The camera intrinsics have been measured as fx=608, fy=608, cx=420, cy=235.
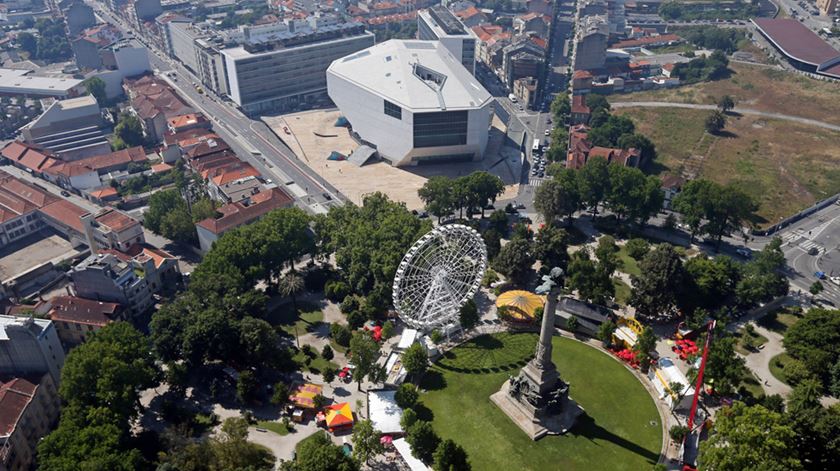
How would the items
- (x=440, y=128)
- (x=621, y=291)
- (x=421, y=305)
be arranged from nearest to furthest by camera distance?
1. (x=421, y=305)
2. (x=621, y=291)
3. (x=440, y=128)

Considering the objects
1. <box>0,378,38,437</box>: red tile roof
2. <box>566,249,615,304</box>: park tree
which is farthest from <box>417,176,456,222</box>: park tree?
<box>0,378,38,437</box>: red tile roof

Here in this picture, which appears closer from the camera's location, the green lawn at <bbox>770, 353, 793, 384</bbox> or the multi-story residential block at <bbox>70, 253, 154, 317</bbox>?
the green lawn at <bbox>770, 353, 793, 384</bbox>

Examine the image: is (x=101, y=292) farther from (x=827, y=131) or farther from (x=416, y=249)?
(x=827, y=131)

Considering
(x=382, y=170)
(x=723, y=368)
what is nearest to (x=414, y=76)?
(x=382, y=170)

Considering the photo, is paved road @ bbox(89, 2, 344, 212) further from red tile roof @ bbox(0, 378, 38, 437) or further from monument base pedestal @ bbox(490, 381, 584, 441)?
monument base pedestal @ bbox(490, 381, 584, 441)

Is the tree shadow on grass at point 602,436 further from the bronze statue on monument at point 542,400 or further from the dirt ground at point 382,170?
the dirt ground at point 382,170

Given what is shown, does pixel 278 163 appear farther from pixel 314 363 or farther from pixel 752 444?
pixel 752 444

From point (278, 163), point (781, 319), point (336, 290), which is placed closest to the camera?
point (781, 319)
